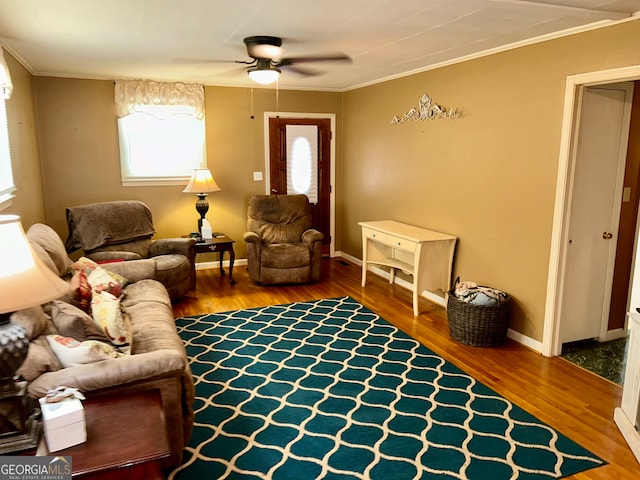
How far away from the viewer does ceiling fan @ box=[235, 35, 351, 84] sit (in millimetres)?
3383

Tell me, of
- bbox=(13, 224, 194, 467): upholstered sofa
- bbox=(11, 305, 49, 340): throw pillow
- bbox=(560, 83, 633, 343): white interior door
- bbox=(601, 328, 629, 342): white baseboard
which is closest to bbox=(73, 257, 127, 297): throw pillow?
bbox=(13, 224, 194, 467): upholstered sofa

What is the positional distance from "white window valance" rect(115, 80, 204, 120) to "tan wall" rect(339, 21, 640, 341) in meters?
2.29

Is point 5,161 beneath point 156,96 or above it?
beneath

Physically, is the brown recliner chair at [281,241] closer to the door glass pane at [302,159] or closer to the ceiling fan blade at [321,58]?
the door glass pane at [302,159]

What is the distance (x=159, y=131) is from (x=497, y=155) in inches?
155

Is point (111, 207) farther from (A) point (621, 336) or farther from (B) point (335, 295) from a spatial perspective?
(A) point (621, 336)

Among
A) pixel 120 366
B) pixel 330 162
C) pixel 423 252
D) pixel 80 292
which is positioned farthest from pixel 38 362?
pixel 330 162

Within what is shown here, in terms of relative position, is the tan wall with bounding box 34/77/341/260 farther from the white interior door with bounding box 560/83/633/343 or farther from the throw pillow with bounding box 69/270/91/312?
the white interior door with bounding box 560/83/633/343

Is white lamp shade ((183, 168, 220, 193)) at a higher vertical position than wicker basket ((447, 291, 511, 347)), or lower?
higher

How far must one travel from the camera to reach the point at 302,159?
645 centimetres

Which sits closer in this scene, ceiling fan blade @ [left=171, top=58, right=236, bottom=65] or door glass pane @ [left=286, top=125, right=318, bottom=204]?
ceiling fan blade @ [left=171, top=58, right=236, bottom=65]

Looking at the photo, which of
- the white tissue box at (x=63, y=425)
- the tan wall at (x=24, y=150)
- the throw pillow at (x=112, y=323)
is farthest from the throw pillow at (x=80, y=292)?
the white tissue box at (x=63, y=425)

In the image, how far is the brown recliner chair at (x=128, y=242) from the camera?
469 cm

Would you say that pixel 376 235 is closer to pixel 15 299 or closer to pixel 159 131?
pixel 159 131
